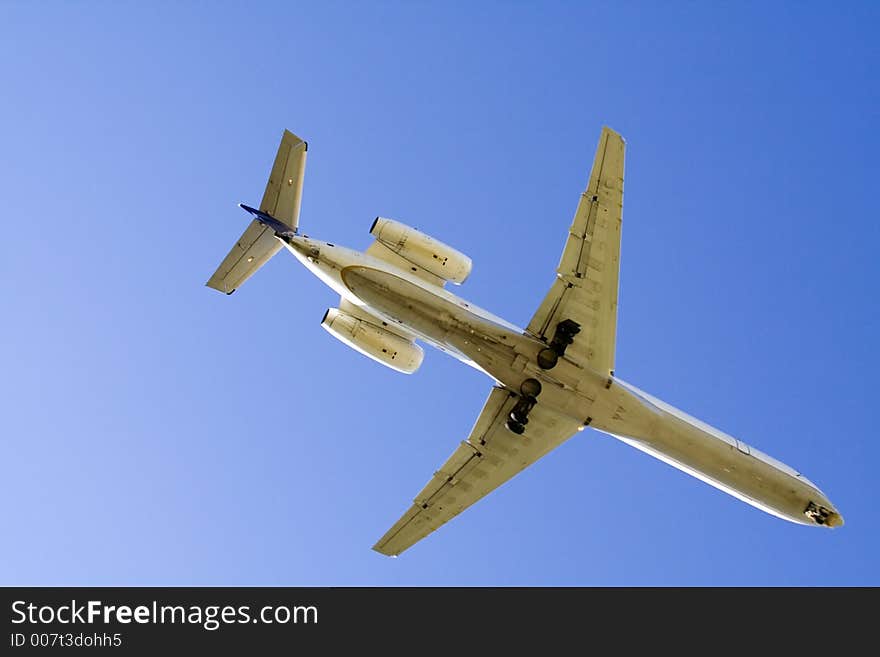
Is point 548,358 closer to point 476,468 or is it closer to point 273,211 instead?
point 476,468

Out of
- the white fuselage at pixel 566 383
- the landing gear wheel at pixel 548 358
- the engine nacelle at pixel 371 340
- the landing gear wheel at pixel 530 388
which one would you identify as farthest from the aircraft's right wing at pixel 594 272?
the engine nacelle at pixel 371 340

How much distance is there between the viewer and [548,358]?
29.7m

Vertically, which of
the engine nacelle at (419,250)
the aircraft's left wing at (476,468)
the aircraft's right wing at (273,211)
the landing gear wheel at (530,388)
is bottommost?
the aircraft's left wing at (476,468)

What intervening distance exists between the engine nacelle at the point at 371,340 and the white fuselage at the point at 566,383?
2.78 ft

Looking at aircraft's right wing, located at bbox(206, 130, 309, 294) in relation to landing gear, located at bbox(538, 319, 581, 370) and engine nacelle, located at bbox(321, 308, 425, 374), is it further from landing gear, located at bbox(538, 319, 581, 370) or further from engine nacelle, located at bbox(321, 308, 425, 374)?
landing gear, located at bbox(538, 319, 581, 370)

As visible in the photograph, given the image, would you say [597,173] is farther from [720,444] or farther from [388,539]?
[388,539]

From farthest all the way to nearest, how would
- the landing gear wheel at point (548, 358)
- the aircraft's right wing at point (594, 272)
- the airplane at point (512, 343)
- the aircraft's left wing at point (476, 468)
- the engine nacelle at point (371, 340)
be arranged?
the aircraft's left wing at point (476, 468), the engine nacelle at point (371, 340), the landing gear wheel at point (548, 358), the airplane at point (512, 343), the aircraft's right wing at point (594, 272)

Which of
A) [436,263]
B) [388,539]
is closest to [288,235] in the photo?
[436,263]

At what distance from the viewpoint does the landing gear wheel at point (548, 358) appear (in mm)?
29688

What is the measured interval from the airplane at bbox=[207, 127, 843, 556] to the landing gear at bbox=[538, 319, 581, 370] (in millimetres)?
45

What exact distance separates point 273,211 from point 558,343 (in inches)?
418

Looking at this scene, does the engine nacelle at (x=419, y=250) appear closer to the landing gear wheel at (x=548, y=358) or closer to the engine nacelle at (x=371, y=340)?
the engine nacelle at (x=371, y=340)

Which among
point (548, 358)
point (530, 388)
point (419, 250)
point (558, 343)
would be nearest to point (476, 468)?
point (530, 388)

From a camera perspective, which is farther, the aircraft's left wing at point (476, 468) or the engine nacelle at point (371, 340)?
the aircraft's left wing at point (476, 468)
